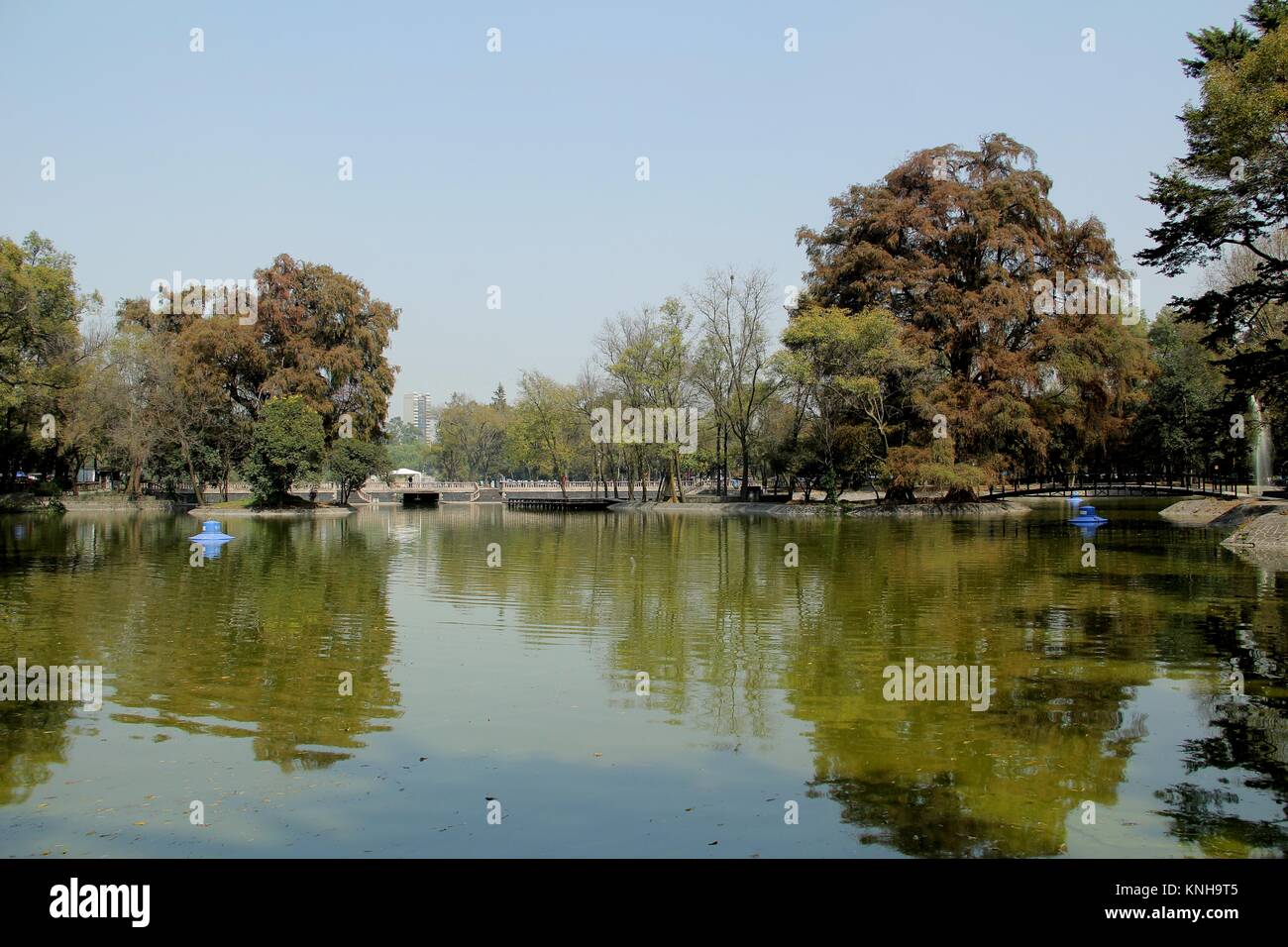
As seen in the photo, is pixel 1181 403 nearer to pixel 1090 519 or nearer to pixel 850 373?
pixel 850 373

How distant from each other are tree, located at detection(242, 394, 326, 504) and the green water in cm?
3445

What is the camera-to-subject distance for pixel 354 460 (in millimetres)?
65062

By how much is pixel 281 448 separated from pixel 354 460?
1128 centimetres

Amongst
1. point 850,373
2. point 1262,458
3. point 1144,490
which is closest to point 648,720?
point 850,373

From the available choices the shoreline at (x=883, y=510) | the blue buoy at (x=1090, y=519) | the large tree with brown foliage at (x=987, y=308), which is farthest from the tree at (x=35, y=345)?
the blue buoy at (x=1090, y=519)

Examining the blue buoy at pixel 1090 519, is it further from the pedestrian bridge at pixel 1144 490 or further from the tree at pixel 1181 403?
the tree at pixel 1181 403

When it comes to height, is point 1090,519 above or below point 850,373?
below

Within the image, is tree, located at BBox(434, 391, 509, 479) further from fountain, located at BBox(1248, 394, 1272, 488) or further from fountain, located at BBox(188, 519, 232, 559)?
fountain, located at BBox(188, 519, 232, 559)

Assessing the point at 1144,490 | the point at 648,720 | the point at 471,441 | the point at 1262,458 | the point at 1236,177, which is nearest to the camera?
the point at 648,720

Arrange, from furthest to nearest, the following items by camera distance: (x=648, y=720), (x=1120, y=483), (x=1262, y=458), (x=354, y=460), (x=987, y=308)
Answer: (x=1120, y=483)
(x=354, y=460)
(x=1262, y=458)
(x=987, y=308)
(x=648, y=720)

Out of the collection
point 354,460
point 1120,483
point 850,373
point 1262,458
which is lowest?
point 1120,483
